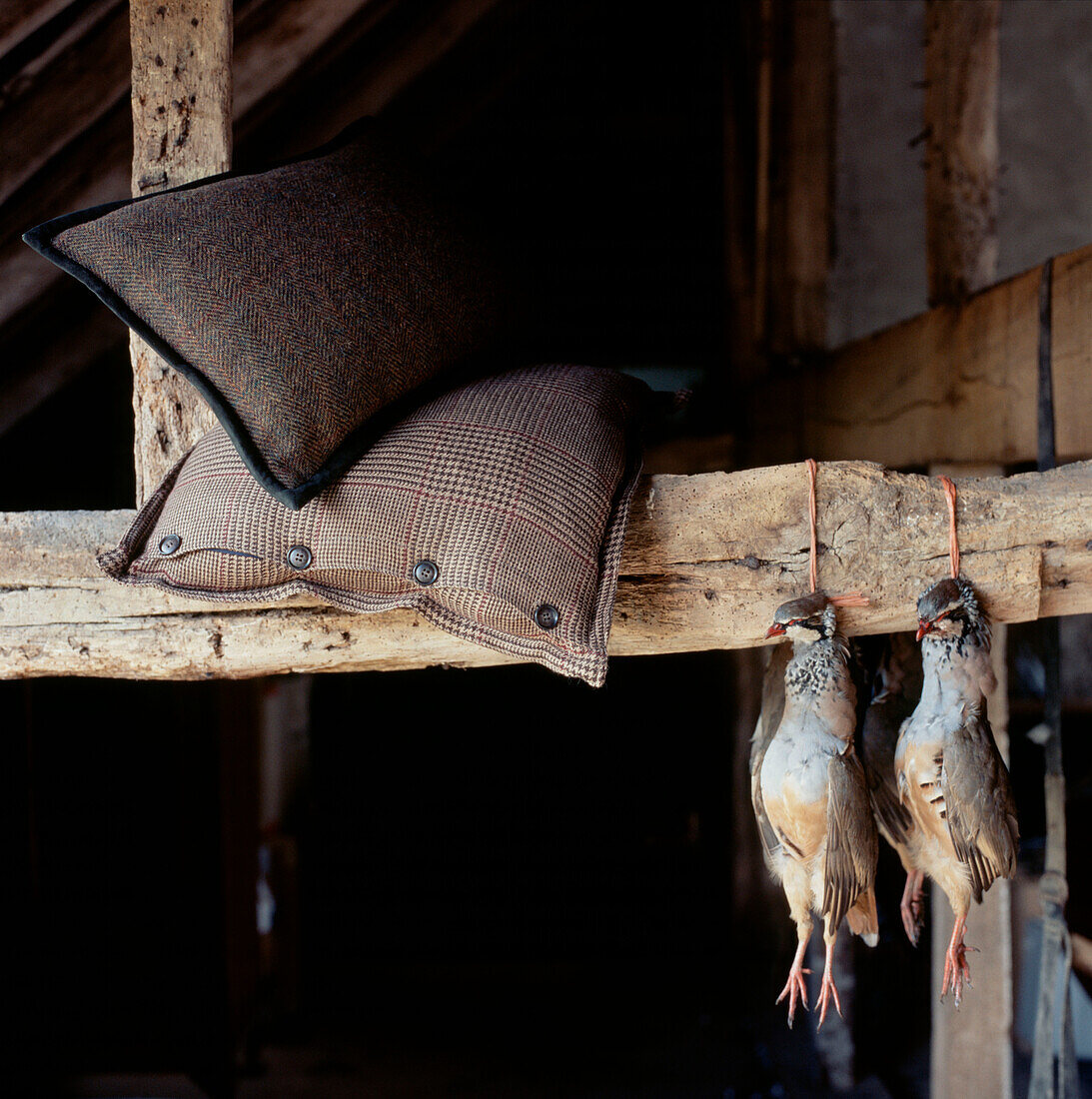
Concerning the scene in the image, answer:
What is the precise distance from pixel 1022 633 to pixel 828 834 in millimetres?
2504

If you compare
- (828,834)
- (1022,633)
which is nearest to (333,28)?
(828,834)

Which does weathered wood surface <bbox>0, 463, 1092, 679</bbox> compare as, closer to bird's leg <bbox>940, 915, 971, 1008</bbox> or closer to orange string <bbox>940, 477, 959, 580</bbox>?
orange string <bbox>940, 477, 959, 580</bbox>

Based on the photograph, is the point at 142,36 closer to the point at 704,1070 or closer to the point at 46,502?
the point at 46,502

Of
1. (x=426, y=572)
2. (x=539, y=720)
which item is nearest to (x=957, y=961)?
(x=426, y=572)

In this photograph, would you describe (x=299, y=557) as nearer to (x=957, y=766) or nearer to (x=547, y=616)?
(x=547, y=616)

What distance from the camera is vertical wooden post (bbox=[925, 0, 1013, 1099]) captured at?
1.70 metres

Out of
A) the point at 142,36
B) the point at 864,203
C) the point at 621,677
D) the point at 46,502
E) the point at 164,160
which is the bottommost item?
the point at 621,677

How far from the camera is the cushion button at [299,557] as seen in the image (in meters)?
0.94

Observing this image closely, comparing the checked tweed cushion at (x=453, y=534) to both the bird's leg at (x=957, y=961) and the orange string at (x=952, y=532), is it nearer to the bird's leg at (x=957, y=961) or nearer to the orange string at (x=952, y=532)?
the orange string at (x=952, y=532)

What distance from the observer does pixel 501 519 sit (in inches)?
35.9

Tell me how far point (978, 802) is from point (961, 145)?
4.44ft

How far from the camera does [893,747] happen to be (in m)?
1.08

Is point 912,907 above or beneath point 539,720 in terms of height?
above

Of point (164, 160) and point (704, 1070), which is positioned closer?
point (164, 160)
